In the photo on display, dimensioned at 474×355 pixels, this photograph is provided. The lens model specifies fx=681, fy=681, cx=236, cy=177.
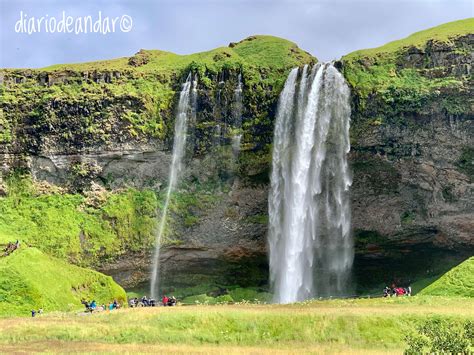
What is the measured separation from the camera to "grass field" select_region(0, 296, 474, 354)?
30.2 metres

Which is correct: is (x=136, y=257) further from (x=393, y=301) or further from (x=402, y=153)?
(x=393, y=301)

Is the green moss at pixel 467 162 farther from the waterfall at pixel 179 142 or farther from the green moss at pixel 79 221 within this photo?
the green moss at pixel 79 221

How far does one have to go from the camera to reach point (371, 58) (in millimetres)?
68438

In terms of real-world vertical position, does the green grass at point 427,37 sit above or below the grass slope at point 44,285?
above

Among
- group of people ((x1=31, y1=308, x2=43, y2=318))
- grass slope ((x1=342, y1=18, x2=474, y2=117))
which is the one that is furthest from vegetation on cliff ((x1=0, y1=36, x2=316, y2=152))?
group of people ((x1=31, y1=308, x2=43, y2=318))

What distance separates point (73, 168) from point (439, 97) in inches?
1483

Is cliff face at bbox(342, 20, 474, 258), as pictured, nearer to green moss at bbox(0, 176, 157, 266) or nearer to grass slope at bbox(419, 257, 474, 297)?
grass slope at bbox(419, 257, 474, 297)

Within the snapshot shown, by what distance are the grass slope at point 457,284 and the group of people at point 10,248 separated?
107 ft

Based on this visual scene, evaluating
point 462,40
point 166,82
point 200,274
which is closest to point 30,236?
point 200,274

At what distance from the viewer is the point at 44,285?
52.1 metres

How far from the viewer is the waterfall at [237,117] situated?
230 feet

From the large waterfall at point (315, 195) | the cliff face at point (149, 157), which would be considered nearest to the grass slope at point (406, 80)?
the large waterfall at point (315, 195)

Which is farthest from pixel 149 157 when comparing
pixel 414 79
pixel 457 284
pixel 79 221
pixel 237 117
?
pixel 457 284

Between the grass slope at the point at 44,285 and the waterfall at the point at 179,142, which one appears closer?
the grass slope at the point at 44,285
